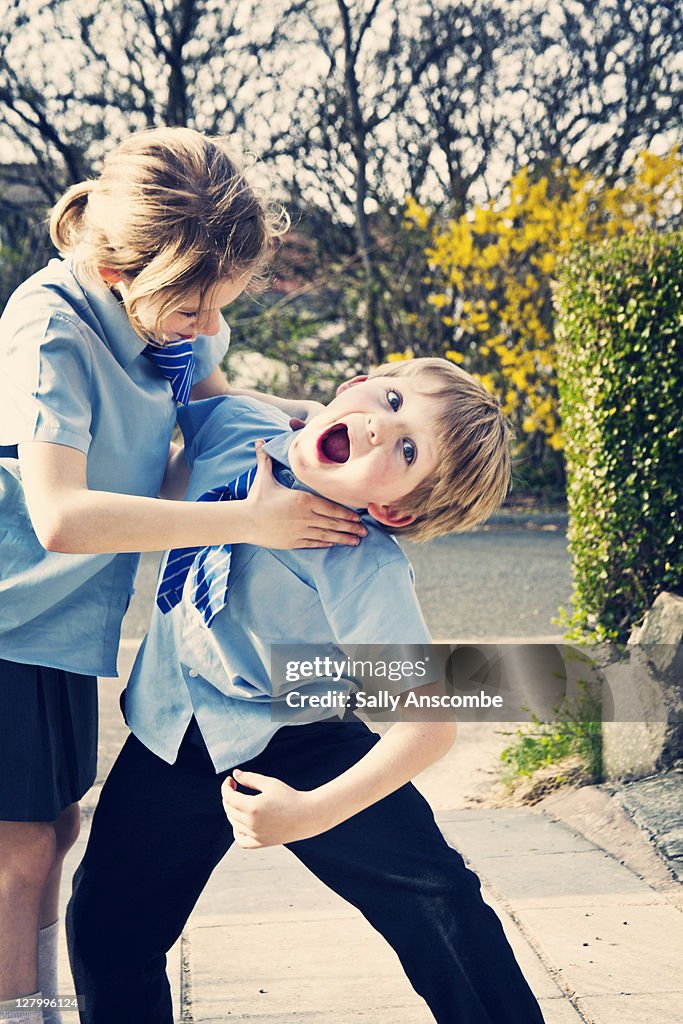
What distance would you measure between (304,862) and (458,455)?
2.13 ft

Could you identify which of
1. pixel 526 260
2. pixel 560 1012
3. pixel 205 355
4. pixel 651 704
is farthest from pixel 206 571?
pixel 526 260

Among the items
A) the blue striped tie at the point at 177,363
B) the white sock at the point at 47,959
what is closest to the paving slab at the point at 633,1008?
the white sock at the point at 47,959

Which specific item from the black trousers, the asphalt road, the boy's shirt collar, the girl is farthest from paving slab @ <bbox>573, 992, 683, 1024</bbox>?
the asphalt road

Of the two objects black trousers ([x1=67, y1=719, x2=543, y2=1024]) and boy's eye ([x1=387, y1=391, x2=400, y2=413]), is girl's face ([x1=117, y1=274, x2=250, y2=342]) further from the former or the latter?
black trousers ([x1=67, y1=719, x2=543, y2=1024])

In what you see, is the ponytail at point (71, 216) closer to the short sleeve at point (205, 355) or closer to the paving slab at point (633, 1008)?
the short sleeve at point (205, 355)

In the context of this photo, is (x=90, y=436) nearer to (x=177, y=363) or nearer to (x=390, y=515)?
(x=177, y=363)

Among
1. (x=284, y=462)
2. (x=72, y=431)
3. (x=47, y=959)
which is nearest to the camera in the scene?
(x=72, y=431)

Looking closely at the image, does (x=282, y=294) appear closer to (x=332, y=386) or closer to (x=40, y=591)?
(x=332, y=386)

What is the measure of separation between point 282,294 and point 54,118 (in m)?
2.62

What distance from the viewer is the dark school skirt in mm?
1726

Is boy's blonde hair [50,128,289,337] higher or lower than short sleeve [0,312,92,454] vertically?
higher

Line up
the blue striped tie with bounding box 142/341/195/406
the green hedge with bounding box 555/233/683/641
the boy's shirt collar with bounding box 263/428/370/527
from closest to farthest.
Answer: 1. the boy's shirt collar with bounding box 263/428/370/527
2. the blue striped tie with bounding box 142/341/195/406
3. the green hedge with bounding box 555/233/683/641

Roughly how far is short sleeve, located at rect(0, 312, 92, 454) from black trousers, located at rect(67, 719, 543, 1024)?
0.52 metres

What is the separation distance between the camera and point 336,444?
164 cm
